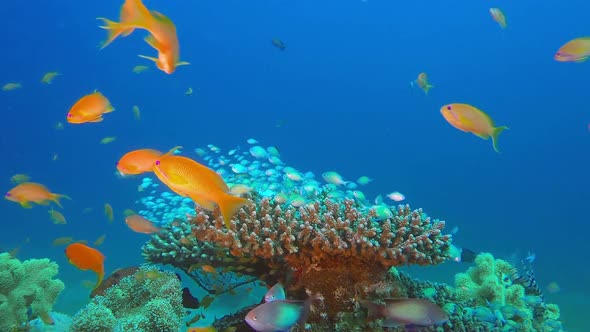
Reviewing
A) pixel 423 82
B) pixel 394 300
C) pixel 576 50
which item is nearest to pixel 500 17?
pixel 423 82

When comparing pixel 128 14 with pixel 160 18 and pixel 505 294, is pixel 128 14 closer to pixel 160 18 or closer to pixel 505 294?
pixel 160 18

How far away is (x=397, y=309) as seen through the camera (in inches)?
156

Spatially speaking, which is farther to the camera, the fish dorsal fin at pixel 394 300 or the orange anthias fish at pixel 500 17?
the orange anthias fish at pixel 500 17

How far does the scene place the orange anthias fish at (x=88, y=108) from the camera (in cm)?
496

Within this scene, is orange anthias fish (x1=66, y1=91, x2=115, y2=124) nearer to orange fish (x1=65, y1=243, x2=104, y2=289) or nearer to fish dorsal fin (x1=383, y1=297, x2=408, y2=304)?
orange fish (x1=65, y1=243, x2=104, y2=289)

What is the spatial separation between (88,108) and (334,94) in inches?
2478

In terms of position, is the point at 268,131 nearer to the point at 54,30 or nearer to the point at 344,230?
the point at 54,30

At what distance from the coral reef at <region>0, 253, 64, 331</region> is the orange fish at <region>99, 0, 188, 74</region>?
12.0 feet

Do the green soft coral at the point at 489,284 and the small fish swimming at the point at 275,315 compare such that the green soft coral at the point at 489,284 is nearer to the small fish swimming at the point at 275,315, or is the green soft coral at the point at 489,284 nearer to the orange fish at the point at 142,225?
the small fish swimming at the point at 275,315

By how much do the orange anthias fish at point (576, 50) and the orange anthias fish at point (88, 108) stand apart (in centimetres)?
592

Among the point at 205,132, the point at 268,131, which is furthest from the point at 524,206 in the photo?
the point at 205,132

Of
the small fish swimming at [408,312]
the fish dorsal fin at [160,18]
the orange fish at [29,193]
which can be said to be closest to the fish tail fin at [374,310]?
the small fish swimming at [408,312]

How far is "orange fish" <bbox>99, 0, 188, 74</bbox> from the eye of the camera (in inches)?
133

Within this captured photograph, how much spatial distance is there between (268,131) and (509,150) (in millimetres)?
34928
